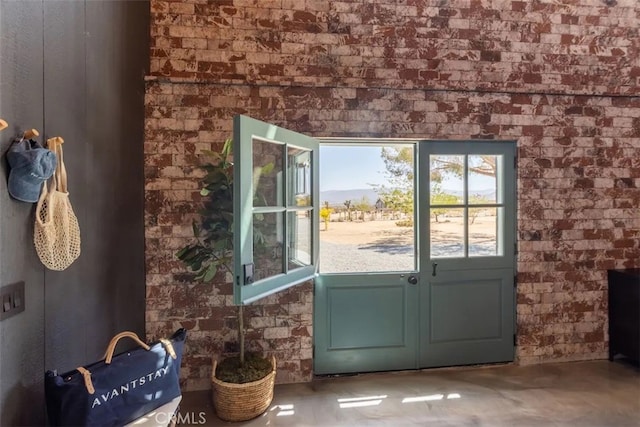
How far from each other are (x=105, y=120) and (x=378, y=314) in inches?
101

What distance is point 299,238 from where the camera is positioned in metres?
2.65

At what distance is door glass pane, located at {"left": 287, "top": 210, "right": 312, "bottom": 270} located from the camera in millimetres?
2557

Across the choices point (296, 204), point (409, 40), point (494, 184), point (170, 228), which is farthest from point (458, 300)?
point (170, 228)

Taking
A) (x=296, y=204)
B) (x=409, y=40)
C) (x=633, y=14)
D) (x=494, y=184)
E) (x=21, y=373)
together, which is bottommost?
(x=21, y=373)

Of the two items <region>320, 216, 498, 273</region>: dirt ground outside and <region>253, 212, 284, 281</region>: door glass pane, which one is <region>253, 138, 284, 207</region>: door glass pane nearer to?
<region>253, 212, 284, 281</region>: door glass pane

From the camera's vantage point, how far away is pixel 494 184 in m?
3.29

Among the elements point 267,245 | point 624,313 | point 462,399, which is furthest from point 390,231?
point 624,313

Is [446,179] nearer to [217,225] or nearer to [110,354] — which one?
[217,225]

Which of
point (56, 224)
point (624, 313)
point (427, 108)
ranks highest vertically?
point (427, 108)

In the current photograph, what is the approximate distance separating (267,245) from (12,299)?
1.30 meters

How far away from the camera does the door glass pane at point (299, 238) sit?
8.39ft

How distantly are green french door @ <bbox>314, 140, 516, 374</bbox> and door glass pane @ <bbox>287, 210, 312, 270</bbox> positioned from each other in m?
0.41

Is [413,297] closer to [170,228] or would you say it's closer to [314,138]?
[314,138]

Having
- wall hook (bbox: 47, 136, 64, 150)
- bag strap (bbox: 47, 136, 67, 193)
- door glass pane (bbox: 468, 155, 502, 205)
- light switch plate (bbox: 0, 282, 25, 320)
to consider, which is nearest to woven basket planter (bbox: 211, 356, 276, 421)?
light switch plate (bbox: 0, 282, 25, 320)
